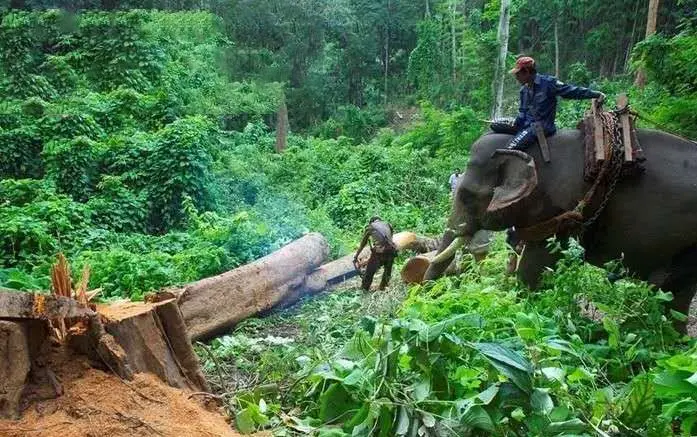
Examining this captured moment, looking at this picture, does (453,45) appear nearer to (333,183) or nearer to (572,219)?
(333,183)

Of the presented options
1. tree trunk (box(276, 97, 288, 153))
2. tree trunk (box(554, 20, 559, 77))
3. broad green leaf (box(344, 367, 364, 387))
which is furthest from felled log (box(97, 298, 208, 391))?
tree trunk (box(554, 20, 559, 77))

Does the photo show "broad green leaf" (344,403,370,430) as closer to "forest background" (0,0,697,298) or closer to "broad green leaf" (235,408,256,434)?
"broad green leaf" (235,408,256,434)

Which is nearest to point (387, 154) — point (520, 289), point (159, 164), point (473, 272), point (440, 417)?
point (159, 164)

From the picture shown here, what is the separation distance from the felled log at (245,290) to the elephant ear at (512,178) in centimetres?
266

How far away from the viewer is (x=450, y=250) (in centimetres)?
569

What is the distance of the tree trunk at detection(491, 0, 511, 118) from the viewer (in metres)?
19.5

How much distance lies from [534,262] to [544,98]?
130 centimetres

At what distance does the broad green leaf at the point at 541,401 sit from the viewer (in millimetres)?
2504

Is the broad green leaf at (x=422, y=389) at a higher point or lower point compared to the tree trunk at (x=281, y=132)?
higher

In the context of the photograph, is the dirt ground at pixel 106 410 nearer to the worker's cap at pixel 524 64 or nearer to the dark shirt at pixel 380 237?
the worker's cap at pixel 524 64

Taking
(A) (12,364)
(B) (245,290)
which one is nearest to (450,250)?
(B) (245,290)

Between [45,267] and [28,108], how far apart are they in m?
8.09

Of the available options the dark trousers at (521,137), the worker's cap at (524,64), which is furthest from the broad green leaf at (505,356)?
the worker's cap at (524,64)

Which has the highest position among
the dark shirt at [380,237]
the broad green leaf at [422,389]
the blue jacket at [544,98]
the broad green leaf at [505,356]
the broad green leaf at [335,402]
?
the blue jacket at [544,98]
